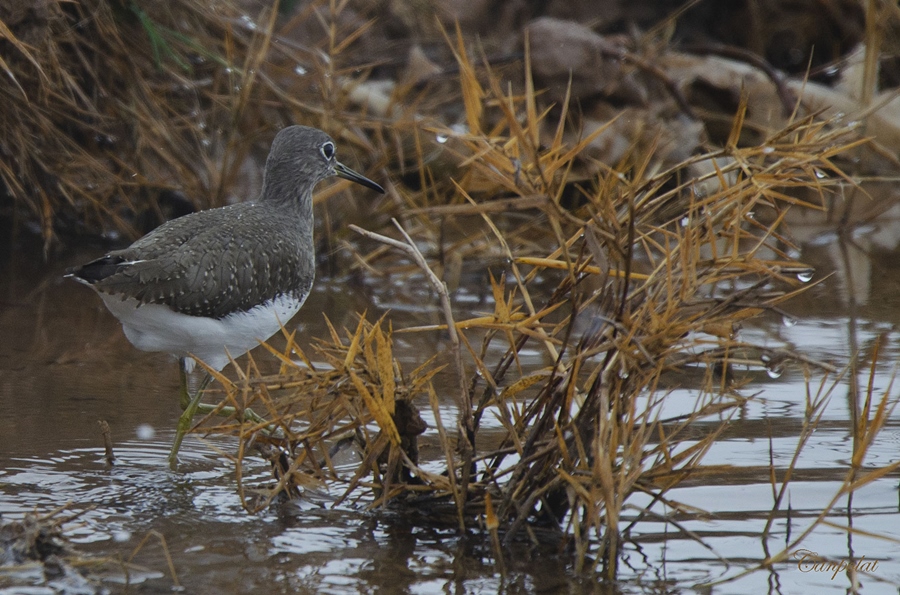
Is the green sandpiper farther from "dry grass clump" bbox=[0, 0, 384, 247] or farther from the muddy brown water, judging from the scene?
"dry grass clump" bbox=[0, 0, 384, 247]

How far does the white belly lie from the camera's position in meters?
4.37

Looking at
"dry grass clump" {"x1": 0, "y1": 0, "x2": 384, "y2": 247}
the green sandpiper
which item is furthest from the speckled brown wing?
"dry grass clump" {"x1": 0, "y1": 0, "x2": 384, "y2": 247}

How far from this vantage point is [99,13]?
608 cm

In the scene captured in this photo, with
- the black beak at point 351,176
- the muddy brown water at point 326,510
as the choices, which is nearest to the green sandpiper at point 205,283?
the muddy brown water at point 326,510

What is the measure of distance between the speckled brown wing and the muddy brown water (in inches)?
23.7

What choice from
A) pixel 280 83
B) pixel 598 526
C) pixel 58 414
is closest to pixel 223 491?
pixel 58 414

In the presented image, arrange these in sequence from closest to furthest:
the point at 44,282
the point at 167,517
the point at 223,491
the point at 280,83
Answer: the point at 167,517, the point at 223,491, the point at 44,282, the point at 280,83

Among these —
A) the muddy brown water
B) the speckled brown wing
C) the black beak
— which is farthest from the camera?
the black beak

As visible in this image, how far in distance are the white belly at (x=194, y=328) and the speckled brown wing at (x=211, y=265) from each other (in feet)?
0.13

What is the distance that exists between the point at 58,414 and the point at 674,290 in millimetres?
2838

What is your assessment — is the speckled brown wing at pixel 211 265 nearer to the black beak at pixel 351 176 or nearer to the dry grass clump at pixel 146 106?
the black beak at pixel 351 176

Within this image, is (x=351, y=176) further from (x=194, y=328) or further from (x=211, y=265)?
(x=194, y=328)

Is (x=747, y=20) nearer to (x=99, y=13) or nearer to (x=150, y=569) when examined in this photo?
(x=99, y=13)

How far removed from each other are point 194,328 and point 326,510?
100 centimetres
